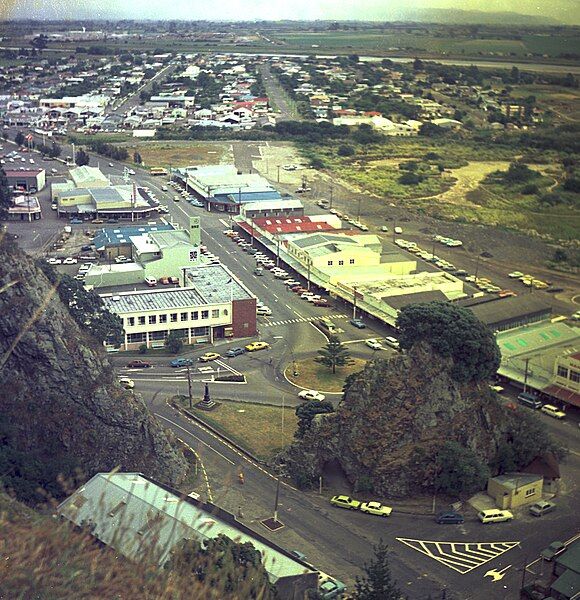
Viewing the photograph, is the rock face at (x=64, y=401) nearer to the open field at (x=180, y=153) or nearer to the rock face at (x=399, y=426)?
the rock face at (x=399, y=426)

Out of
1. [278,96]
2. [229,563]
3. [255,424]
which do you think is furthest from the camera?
[278,96]

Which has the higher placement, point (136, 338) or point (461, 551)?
point (461, 551)

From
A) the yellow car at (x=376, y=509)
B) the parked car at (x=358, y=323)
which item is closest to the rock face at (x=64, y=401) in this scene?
the yellow car at (x=376, y=509)

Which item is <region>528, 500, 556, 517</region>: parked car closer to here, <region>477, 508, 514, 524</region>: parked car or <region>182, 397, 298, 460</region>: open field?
<region>477, 508, 514, 524</region>: parked car

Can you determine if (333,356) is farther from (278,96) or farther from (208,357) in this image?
(278,96)

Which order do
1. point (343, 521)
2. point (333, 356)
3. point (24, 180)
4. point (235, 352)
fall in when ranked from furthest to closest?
point (24, 180)
point (235, 352)
point (333, 356)
point (343, 521)

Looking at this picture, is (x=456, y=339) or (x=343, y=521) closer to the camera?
Result: (x=343, y=521)

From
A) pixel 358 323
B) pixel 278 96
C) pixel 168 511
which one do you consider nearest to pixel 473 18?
pixel 358 323
